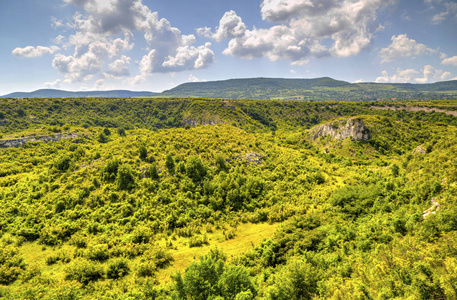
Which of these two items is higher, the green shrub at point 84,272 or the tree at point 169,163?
the tree at point 169,163

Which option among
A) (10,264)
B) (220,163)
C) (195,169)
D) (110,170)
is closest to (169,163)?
(195,169)

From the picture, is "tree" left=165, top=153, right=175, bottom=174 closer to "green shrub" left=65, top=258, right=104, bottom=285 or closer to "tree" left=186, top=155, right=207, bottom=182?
"tree" left=186, top=155, right=207, bottom=182

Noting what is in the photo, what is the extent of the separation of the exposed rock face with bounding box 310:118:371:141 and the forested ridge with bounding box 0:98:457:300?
42.5ft

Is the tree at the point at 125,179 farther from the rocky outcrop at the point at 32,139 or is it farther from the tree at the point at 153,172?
the rocky outcrop at the point at 32,139

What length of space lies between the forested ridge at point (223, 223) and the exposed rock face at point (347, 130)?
510 inches

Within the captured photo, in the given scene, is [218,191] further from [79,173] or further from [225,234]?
[79,173]

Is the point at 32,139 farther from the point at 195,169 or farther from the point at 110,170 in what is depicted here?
the point at 195,169

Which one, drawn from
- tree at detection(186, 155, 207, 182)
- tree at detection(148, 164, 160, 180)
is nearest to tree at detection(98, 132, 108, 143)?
tree at detection(148, 164, 160, 180)

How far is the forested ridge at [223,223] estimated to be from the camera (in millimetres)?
18375

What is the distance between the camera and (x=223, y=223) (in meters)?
38.3

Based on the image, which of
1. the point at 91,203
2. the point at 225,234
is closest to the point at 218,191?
the point at 225,234

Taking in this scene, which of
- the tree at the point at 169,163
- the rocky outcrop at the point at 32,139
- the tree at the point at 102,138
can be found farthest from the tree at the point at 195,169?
the rocky outcrop at the point at 32,139

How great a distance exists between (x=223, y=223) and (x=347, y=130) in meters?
71.8

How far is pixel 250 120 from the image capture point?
6403 inches
